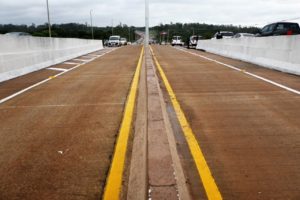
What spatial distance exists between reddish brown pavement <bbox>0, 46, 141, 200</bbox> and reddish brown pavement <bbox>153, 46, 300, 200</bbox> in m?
1.33

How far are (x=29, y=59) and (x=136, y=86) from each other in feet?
24.1

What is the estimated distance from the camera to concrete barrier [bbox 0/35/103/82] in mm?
13152

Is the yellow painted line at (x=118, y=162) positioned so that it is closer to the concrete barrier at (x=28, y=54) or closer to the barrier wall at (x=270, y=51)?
the concrete barrier at (x=28, y=54)

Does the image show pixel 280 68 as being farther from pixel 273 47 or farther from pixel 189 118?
pixel 189 118

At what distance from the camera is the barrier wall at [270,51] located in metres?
13.6

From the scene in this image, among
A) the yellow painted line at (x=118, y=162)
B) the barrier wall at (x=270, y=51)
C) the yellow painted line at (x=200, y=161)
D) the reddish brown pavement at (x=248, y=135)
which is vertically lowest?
the yellow painted line at (x=200, y=161)

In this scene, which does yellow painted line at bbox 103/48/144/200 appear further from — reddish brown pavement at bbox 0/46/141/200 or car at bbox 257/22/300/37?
car at bbox 257/22/300/37

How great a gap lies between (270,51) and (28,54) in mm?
10756

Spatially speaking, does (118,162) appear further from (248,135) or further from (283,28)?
(283,28)

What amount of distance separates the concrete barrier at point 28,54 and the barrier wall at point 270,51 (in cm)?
1050

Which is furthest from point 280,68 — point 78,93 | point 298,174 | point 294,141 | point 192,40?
point 192,40

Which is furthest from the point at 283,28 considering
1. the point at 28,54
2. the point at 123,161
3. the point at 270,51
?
the point at 123,161

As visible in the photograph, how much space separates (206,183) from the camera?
4.10 meters

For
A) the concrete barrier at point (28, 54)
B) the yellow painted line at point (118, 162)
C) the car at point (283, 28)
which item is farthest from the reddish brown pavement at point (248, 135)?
the car at point (283, 28)
